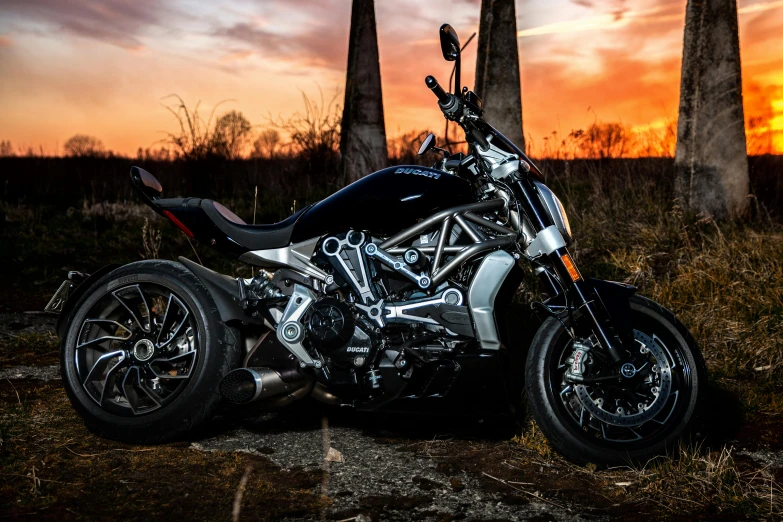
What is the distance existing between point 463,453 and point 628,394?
0.88 meters

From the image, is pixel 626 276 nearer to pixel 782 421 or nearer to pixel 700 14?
pixel 782 421

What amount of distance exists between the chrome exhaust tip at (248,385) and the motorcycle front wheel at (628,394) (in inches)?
49.7

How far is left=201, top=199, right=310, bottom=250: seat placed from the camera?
3.92m

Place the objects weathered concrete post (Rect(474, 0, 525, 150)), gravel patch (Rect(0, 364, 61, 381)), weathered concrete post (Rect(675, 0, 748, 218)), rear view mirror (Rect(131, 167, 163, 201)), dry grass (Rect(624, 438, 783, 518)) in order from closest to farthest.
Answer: dry grass (Rect(624, 438, 783, 518)), rear view mirror (Rect(131, 167, 163, 201)), gravel patch (Rect(0, 364, 61, 381)), weathered concrete post (Rect(675, 0, 748, 218)), weathered concrete post (Rect(474, 0, 525, 150))

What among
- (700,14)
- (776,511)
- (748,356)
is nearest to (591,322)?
(776,511)

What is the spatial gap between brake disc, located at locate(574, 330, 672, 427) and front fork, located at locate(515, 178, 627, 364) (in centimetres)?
15

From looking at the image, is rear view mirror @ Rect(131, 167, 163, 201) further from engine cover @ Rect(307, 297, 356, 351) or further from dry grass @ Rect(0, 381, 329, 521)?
dry grass @ Rect(0, 381, 329, 521)

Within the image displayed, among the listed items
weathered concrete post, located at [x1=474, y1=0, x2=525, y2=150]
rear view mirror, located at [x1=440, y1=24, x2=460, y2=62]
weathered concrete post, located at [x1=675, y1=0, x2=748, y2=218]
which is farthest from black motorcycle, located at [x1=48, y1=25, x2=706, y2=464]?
weathered concrete post, located at [x1=474, y1=0, x2=525, y2=150]

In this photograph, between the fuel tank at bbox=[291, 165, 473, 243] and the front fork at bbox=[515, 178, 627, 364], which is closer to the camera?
the front fork at bbox=[515, 178, 627, 364]

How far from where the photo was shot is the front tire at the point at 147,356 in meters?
3.88

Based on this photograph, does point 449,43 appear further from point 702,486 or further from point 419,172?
point 702,486

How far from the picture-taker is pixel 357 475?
11.8ft

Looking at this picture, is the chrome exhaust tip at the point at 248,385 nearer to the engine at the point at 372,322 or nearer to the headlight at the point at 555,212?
the engine at the point at 372,322

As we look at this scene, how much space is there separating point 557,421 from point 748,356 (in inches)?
103
